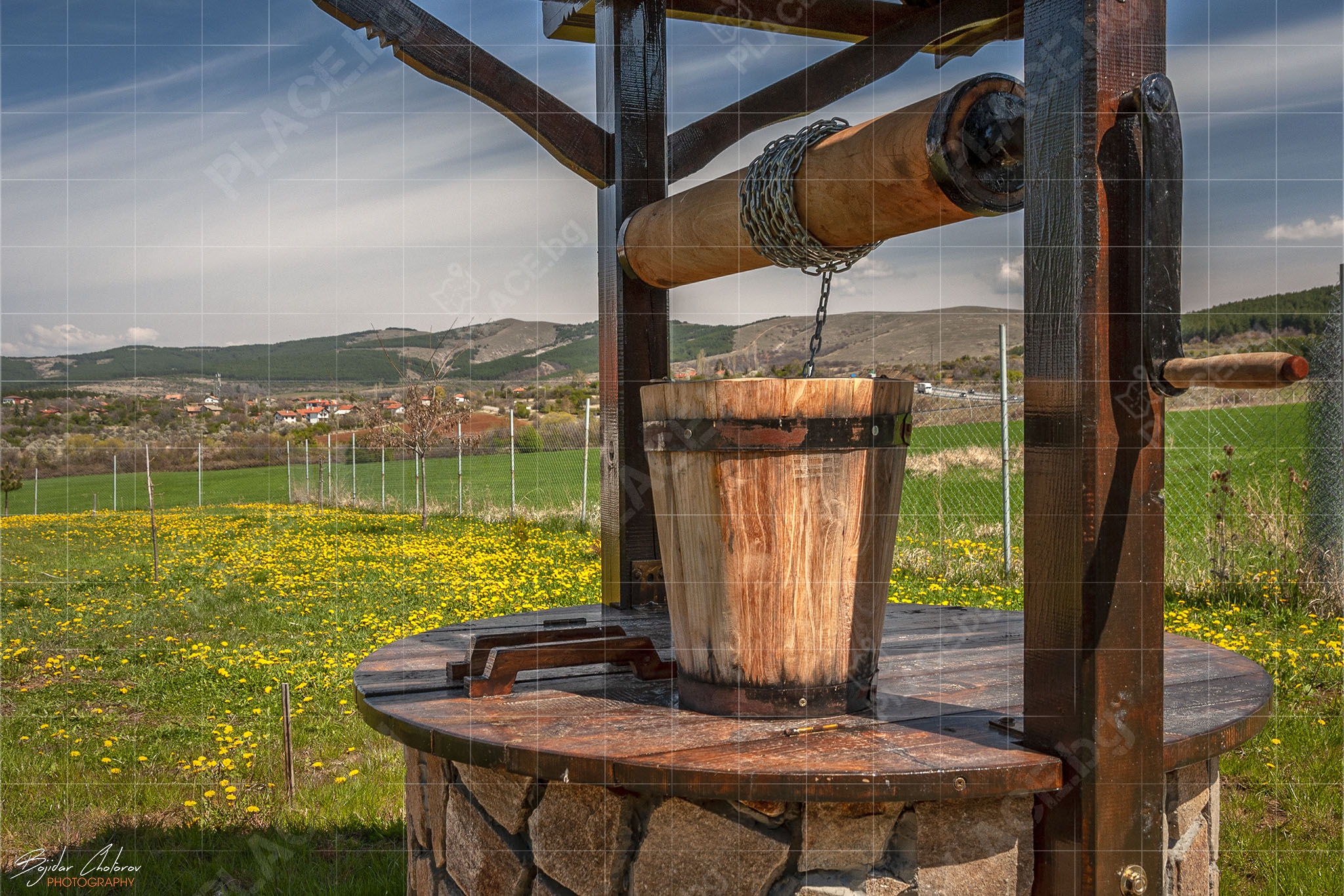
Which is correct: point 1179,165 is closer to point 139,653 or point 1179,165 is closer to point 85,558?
point 139,653

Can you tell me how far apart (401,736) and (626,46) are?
210cm

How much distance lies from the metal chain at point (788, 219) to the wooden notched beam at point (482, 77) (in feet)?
3.15

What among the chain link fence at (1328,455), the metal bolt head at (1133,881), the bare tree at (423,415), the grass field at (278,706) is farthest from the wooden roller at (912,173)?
the bare tree at (423,415)

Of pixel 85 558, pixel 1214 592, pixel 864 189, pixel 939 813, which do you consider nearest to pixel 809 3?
pixel 864 189

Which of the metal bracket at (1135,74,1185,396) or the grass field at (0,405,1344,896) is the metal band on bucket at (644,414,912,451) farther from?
the grass field at (0,405,1344,896)

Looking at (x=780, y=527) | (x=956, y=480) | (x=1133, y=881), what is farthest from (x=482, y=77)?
(x=956, y=480)

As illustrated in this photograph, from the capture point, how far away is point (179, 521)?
1191 centimetres

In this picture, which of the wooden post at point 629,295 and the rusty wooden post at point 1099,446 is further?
the wooden post at point 629,295

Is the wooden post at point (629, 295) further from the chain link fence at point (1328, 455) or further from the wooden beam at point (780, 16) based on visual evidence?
the chain link fence at point (1328, 455)

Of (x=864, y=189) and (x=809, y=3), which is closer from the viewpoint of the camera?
(x=864, y=189)

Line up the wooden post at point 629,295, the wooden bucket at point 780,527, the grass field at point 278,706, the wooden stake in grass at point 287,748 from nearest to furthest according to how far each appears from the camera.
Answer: the wooden bucket at point 780,527 < the wooden post at point 629,295 < the grass field at point 278,706 < the wooden stake in grass at point 287,748

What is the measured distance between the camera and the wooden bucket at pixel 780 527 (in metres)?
1.56

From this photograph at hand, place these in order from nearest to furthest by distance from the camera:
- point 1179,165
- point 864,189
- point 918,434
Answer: point 1179,165, point 864,189, point 918,434

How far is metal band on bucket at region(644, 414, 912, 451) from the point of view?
1555 millimetres
